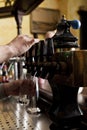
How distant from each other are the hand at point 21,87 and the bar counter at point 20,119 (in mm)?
75

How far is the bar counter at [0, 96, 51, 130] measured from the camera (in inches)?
30.2

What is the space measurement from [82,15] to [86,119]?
3918 mm

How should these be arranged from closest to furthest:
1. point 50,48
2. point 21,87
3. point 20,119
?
point 50,48
point 20,119
point 21,87

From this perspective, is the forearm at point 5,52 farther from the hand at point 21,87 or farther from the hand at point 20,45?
the hand at point 21,87

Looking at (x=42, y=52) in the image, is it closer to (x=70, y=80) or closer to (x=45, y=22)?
(x=70, y=80)

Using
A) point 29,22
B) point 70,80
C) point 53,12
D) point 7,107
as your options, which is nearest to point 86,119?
point 70,80

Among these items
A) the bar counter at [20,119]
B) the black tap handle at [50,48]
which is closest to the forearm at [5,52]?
the black tap handle at [50,48]

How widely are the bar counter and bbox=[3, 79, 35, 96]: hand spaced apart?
8 centimetres

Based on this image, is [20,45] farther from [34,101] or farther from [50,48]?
[34,101]

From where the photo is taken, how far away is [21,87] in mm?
956

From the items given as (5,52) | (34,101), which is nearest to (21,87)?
(34,101)

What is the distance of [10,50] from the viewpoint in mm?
703

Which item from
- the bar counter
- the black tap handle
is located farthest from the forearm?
the bar counter

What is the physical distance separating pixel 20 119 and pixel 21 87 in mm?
150
